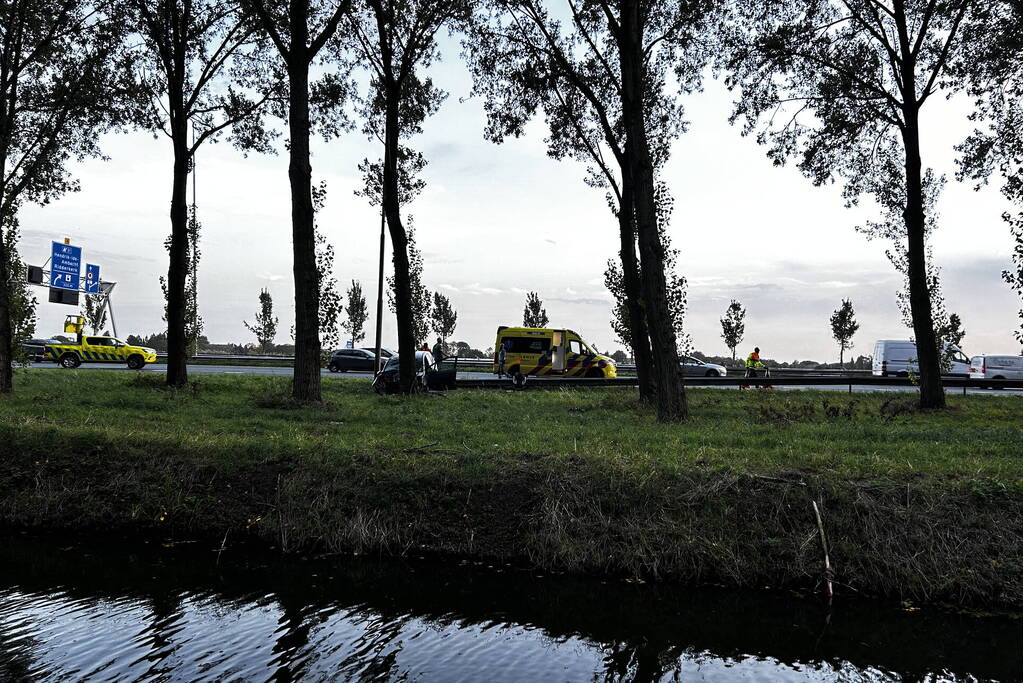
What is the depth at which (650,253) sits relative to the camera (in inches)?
637

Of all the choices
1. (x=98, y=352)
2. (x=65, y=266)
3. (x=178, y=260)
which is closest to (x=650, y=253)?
(x=178, y=260)

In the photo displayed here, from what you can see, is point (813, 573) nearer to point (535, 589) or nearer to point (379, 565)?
point (535, 589)

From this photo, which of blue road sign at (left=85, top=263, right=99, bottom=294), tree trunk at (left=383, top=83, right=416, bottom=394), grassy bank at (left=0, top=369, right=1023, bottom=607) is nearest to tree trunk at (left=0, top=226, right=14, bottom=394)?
grassy bank at (left=0, top=369, right=1023, bottom=607)

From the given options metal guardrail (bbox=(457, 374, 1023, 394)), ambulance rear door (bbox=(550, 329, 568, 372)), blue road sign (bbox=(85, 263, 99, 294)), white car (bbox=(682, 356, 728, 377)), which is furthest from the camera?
blue road sign (bbox=(85, 263, 99, 294))

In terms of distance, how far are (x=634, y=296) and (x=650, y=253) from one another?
5.37 m

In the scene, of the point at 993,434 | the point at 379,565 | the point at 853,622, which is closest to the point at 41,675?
the point at 379,565

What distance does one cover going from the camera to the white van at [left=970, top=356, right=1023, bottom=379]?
37281 mm

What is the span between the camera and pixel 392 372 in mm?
24562

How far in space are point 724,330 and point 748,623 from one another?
53.7 meters

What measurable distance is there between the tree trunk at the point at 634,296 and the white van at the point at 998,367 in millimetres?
24713

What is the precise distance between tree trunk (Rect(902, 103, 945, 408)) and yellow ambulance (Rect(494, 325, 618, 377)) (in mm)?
15810

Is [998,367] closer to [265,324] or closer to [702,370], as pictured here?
[702,370]

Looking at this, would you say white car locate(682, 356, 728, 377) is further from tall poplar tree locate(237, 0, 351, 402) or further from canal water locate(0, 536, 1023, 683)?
canal water locate(0, 536, 1023, 683)

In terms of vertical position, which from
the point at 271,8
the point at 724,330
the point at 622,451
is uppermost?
the point at 271,8
